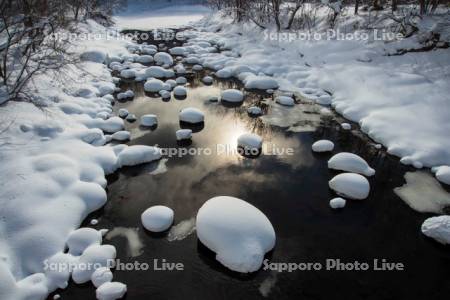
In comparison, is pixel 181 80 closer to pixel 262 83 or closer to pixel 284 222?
pixel 262 83

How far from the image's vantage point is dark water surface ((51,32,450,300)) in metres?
4.14

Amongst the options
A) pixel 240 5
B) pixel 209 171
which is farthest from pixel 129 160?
pixel 240 5

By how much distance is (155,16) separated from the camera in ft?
78.7

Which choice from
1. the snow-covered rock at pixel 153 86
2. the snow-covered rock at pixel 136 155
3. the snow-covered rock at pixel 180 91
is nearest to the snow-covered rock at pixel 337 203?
the snow-covered rock at pixel 136 155

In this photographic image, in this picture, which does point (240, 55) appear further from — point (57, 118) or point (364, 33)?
point (57, 118)

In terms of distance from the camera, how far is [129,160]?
6.23m

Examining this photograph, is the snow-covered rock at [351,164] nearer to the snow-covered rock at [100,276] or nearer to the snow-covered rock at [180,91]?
the snow-covered rock at [100,276]

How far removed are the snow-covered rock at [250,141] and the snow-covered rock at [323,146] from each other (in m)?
1.13

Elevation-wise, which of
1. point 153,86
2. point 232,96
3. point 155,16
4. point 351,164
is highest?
point 155,16

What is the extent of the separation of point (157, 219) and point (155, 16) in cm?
2227

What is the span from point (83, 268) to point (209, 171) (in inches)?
109

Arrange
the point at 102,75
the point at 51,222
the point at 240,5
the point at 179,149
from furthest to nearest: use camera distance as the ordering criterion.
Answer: the point at 240,5, the point at 102,75, the point at 179,149, the point at 51,222

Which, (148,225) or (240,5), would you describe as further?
(240,5)

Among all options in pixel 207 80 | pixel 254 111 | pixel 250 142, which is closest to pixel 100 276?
pixel 250 142
